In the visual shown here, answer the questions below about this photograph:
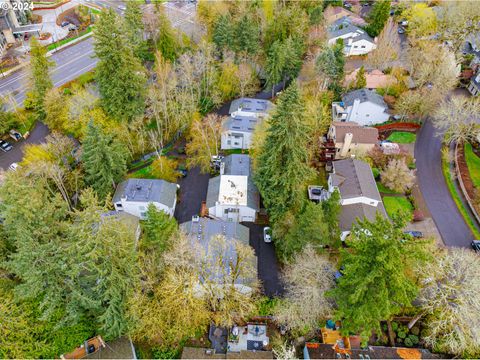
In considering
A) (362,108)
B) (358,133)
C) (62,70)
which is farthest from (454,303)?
(62,70)

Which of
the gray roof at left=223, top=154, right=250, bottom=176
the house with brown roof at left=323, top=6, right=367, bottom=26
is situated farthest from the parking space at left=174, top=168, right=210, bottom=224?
the house with brown roof at left=323, top=6, right=367, bottom=26

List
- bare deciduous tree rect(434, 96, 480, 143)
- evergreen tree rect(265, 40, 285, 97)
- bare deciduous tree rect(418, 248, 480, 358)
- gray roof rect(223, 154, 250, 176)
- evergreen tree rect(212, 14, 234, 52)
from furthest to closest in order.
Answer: evergreen tree rect(212, 14, 234, 52) → evergreen tree rect(265, 40, 285, 97) → bare deciduous tree rect(434, 96, 480, 143) → gray roof rect(223, 154, 250, 176) → bare deciduous tree rect(418, 248, 480, 358)

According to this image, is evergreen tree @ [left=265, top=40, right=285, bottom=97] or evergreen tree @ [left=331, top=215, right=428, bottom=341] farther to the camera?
evergreen tree @ [left=265, top=40, right=285, bottom=97]

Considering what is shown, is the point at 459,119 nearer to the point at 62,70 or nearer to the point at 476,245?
the point at 476,245

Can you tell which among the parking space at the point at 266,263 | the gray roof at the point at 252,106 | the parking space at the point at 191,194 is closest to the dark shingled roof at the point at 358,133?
the gray roof at the point at 252,106

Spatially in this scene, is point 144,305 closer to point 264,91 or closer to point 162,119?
point 162,119

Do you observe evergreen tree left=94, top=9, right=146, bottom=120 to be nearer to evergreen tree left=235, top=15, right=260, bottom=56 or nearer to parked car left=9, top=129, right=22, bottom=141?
parked car left=9, top=129, right=22, bottom=141
